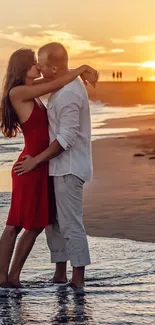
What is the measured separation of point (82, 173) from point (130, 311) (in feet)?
3.64

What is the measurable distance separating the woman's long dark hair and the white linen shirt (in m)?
0.26

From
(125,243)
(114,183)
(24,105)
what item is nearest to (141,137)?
(114,183)

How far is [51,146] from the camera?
5863mm

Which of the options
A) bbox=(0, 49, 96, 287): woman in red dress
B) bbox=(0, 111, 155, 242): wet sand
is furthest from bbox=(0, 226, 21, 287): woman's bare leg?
bbox=(0, 111, 155, 242): wet sand

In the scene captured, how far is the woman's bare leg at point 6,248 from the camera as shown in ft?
20.1

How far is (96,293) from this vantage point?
579cm

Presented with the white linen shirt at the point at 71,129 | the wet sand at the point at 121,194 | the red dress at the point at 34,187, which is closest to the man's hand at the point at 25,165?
the red dress at the point at 34,187

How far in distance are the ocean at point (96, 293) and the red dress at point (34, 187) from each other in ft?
1.53

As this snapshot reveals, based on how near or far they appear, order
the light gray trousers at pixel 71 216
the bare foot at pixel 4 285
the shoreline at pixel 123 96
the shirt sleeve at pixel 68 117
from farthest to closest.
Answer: the shoreline at pixel 123 96, the bare foot at pixel 4 285, the light gray trousers at pixel 71 216, the shirt sleeve at pixel 68 117

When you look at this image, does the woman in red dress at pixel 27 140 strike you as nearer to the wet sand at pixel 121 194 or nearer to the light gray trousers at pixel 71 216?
the light gray trousers at pixel 71 216

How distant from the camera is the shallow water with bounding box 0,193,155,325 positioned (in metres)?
5.20

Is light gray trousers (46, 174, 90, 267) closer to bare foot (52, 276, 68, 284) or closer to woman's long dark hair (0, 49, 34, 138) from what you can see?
bare foot (52, 276, 68, 284)

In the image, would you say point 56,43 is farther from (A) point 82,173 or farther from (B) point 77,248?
(B) point 77,248

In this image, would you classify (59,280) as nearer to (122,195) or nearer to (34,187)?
(34,187)
